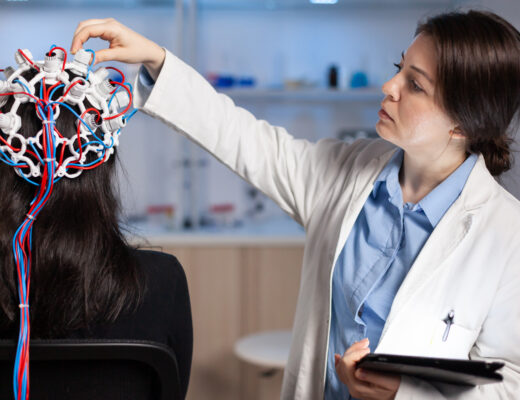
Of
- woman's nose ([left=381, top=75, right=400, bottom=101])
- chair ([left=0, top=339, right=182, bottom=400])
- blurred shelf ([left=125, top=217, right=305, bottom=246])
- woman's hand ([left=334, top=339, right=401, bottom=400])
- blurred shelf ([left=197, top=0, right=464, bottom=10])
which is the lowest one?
blurred shelf ([left=125, top=217, right=305, bottom=246])

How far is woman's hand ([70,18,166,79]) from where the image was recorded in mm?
962

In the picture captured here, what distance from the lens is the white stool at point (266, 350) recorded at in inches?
77.3

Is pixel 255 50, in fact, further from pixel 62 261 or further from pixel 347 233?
pixel 62 261

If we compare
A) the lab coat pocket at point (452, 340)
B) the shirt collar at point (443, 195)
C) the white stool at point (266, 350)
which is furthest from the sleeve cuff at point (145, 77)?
the white stool at point (266, 350)

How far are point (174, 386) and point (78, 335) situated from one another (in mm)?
180

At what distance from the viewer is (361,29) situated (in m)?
3.10

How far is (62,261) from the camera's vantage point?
867 mm

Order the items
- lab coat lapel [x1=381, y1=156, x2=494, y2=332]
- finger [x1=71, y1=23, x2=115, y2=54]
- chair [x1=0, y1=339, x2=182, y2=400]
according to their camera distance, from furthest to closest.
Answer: lab coat lapel [x1=381, y1=156, x2=494, y2=332]
finger [x1=71, y1=23, x2=115, y2=54]
chair [x1=0, y1=339, x2=182, y2=400]

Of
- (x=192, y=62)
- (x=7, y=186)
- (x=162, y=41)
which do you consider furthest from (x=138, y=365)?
(x=162, y=41)

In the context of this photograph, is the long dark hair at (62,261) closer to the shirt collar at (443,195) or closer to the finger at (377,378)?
the finger at (377,378)

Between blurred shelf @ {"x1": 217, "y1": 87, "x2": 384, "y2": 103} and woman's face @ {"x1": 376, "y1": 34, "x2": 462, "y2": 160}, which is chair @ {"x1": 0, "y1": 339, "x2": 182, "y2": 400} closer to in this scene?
woman's face @ {"x1": 376, "y1": 34, "x2": 462, "y2": 160}

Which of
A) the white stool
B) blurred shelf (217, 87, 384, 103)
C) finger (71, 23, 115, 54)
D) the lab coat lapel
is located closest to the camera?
finger (71, 23, 115, 54)

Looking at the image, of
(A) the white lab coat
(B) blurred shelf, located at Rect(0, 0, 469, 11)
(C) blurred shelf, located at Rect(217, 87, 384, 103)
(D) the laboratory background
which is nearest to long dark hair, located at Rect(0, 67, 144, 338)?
(A) the white lab coat

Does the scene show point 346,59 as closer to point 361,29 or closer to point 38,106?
point 361,29
